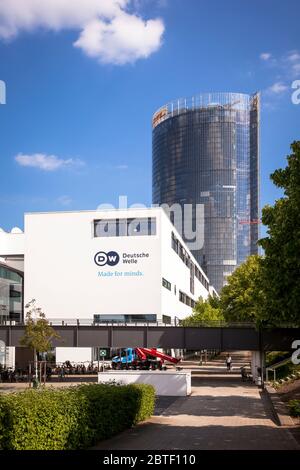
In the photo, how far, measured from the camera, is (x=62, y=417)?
15.5m

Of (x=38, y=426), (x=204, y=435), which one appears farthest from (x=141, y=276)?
(x=38, y=426)

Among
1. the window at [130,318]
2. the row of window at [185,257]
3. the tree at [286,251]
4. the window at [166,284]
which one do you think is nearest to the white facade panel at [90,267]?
the window at [130,318]

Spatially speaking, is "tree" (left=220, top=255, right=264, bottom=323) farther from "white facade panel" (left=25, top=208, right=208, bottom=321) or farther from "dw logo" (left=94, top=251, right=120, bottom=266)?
"dw logo" (left=94, top=251, right=120, bottom=266)

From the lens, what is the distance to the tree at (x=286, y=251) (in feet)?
67.7

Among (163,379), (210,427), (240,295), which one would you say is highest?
(240,295)

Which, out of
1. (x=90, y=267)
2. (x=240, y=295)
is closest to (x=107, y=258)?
(x=90, y=267)

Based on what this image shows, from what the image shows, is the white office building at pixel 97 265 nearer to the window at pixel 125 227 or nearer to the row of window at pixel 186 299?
the window at pixel 125 227

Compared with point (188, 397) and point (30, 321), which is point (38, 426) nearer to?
point (188, 397)

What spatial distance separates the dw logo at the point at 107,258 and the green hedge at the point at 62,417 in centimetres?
5491

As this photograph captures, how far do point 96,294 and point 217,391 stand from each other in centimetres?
3441

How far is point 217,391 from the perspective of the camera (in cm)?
4494

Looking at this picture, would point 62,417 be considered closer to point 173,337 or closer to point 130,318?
point 173,337

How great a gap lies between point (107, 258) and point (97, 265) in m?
1.59

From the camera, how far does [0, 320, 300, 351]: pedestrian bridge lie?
53.5 meters
